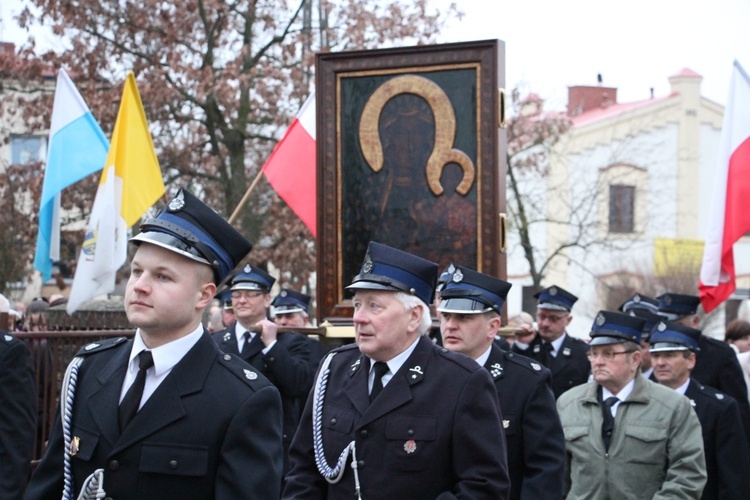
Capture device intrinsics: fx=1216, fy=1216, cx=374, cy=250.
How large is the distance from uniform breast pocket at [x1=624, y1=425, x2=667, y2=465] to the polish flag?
5.39 meters

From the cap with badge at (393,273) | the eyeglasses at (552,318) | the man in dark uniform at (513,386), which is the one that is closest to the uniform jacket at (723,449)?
the man in dark uniform at (513,386)

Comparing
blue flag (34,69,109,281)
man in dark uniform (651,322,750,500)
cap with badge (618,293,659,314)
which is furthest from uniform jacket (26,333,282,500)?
cap with badge (618,293,659,314)

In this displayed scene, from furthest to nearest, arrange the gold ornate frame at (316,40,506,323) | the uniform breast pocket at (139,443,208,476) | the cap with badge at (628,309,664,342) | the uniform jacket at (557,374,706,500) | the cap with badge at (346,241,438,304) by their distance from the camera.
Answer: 1. the gold ornate frame at (316,40,506,323)
2. the cap with badge at (628,309,664,342)
3. the uniform jacket at (557,374,706,500)
4. the cap with badge at (346,241,438,304)
5. the uniform breast pocket at (139,443,208,476)

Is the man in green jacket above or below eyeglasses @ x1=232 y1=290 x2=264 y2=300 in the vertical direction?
below

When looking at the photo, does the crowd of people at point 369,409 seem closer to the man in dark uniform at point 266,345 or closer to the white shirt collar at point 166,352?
the white shirt collar at point 166,352

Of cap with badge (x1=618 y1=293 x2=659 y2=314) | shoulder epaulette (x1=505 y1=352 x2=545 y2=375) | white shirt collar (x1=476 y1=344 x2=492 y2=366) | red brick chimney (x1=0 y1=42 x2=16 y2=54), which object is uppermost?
red brick chimney (x1=0 y1=42 x2=16 y2=54)

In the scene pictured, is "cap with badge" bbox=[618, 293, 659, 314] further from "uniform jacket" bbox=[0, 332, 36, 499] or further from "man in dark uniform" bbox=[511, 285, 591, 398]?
"uniform jacket" bbox=[0, 332, 36, 499]

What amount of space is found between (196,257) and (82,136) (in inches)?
337

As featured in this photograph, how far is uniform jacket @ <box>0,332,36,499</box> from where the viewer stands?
660 centimetres

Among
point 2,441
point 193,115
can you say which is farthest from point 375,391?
point 193,115

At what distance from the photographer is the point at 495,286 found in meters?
6.79

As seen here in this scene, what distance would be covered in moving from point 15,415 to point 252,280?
3.51 metres

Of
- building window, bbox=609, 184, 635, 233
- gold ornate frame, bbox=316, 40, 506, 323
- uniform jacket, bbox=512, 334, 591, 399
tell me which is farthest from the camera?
building window, bbox=609, 184, 635, 233

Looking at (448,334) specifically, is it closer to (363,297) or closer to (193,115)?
(363,297)
